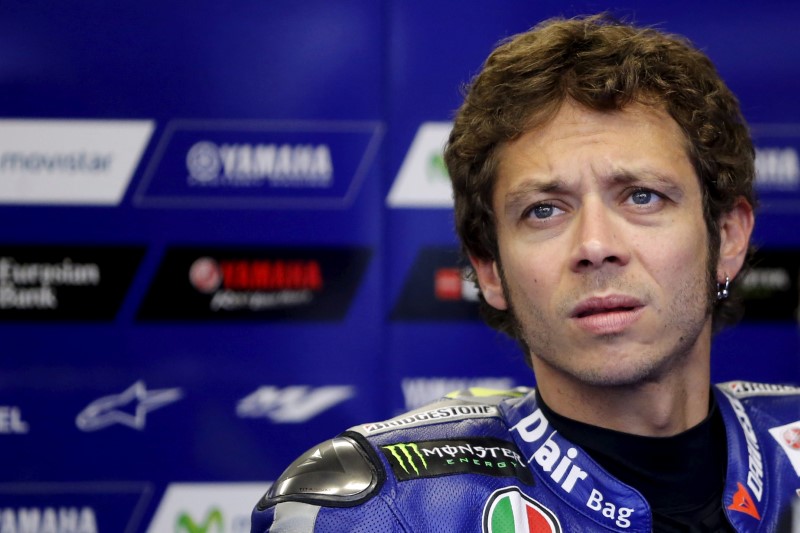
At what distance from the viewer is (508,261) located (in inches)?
58.9

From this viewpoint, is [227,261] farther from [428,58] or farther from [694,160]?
[694,160]

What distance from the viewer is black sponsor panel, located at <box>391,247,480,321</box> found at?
112 inches

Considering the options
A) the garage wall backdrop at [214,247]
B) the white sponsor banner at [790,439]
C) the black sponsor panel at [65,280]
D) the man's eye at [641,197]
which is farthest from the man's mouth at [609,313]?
the black sponsor panel at [65,280]

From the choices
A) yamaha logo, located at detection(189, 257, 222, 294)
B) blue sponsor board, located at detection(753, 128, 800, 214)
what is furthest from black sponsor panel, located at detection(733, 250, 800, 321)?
yamaha logo, located at detection(189, 257, 222, 294)

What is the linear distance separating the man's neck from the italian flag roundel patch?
155 millimetres

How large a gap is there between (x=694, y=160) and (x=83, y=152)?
182cm

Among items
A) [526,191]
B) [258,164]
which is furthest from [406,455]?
[258,164]

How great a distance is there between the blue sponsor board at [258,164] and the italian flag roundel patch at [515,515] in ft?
5.13

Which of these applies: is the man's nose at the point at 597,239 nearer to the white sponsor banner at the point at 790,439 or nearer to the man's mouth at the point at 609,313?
the man's mouth at the point at 609,313

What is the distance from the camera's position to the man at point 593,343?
1.36 meters

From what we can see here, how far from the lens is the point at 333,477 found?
1370mm

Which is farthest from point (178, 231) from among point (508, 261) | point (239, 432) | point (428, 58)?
point (508, 261)

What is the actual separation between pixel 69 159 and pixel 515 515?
6.16 feet

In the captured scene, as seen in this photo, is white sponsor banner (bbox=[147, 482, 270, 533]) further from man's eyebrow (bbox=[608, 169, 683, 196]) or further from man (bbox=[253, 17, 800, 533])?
man's eyebrow (bbox=[608, 169, 683, 196])
